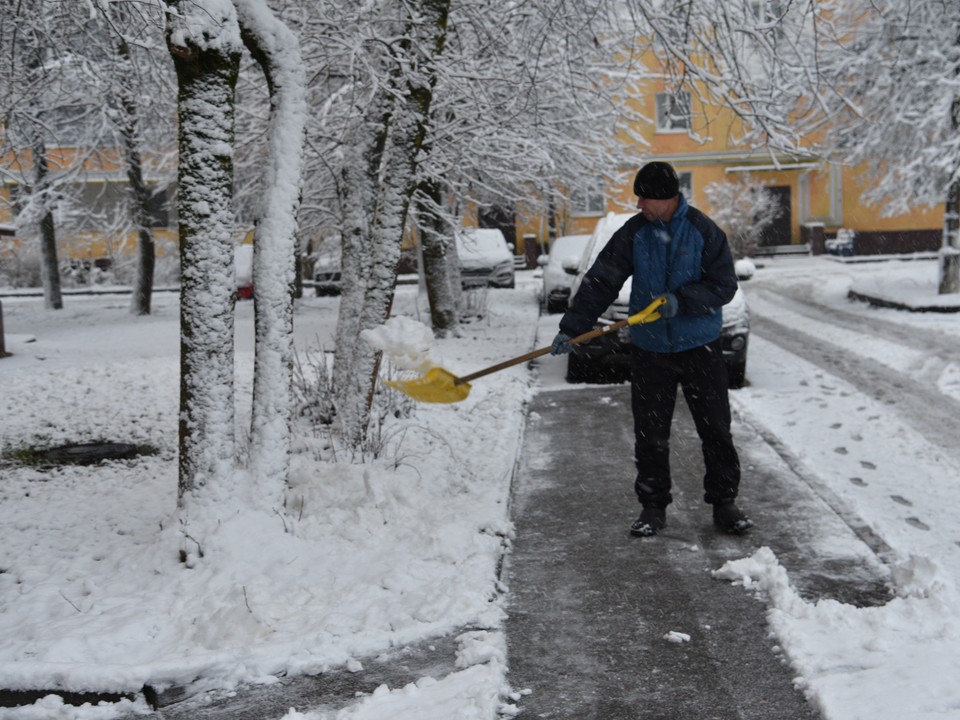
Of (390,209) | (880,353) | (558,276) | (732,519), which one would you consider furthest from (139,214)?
(732,519)

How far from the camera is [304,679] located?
3695 mm

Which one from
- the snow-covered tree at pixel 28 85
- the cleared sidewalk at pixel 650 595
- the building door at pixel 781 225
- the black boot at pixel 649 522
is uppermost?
the building door at pixel 781 225

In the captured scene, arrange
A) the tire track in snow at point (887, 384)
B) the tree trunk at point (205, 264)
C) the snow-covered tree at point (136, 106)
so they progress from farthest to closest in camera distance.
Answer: the snow-covered tree at point (136, 106) < the tire track in snow at point (887, 384) < the tree trunk at point (205, 264)

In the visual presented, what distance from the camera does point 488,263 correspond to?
905 inches

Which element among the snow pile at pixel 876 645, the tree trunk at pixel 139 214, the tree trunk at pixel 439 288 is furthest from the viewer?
the tree trunk at pixel 139 214

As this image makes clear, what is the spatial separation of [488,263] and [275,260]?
18113mm

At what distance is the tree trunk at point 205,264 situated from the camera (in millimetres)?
4625

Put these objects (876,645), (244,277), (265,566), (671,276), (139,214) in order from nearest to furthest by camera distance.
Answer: (876,645), (265,566), (671,276), (139,214), (244,277)

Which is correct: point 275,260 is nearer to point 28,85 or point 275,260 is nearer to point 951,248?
point 28,85

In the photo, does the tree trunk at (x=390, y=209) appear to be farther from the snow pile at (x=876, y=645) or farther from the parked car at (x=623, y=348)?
the snow pile at (x=876, y=645)

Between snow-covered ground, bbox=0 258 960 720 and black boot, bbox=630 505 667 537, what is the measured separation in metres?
0.62

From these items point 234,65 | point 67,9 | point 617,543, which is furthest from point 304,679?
point 67,9

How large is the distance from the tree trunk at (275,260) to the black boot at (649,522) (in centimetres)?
189

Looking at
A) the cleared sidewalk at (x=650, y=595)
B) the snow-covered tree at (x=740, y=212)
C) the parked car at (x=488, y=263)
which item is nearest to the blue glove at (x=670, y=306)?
the cleared sidewalk at (x=650, y=595)
